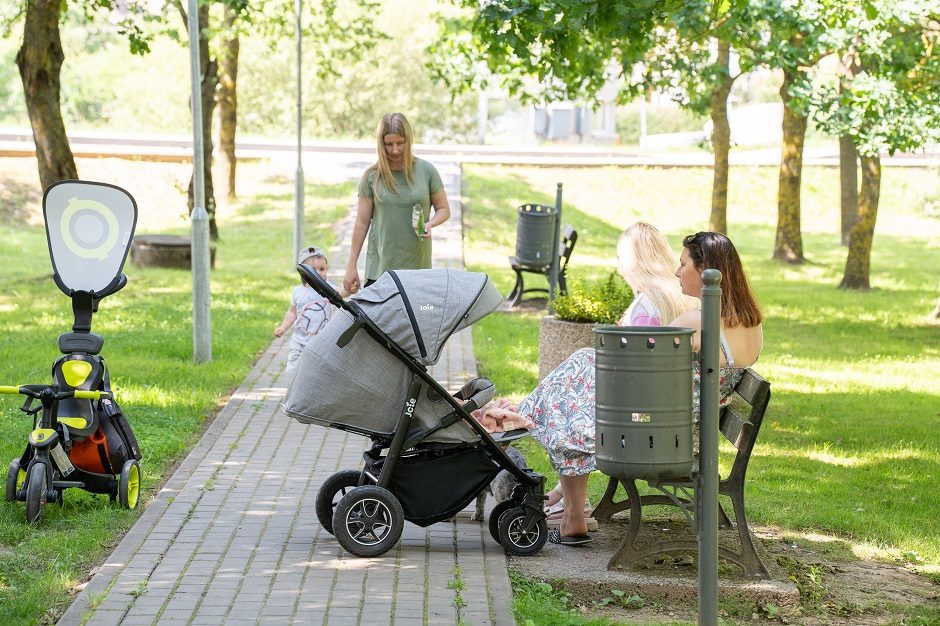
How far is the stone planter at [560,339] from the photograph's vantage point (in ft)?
32.0

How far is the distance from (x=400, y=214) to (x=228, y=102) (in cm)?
2093

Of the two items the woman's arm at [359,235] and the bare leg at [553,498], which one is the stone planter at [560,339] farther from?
the bare leg at [553,498]

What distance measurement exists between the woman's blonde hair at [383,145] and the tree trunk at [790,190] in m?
16.1

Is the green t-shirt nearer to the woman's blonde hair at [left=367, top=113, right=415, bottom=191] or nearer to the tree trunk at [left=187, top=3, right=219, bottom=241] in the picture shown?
the woman's blonde hair at [left=367, top=113, right=415, bottom=191]

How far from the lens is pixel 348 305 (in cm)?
569

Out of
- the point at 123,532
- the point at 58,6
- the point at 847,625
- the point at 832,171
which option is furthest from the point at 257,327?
the point at 832,171

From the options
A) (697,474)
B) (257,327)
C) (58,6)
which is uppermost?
(58,6)

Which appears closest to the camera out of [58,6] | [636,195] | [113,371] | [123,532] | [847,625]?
[847,625]

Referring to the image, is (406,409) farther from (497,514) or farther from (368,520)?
(497,514)

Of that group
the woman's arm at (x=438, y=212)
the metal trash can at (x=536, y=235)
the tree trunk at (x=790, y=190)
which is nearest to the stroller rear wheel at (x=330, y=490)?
the woman's arm at (x=438, y=212)

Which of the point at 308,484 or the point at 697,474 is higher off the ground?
the point at 697,474

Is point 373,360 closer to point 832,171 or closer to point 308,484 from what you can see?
point 308,484

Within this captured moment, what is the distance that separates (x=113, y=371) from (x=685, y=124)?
58.7 meters

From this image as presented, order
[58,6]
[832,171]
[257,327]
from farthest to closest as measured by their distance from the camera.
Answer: [832,171] < [58,6] < [257,327]
